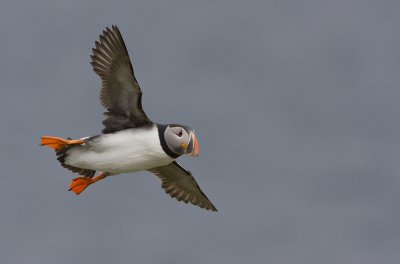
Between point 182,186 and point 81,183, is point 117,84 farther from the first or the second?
point 182,186

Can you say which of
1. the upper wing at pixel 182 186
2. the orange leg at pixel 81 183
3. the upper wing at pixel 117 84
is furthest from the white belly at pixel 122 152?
the upper wing at pixel 182 186

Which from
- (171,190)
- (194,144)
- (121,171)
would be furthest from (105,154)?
(171,190)

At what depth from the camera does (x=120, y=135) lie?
16.7 metres

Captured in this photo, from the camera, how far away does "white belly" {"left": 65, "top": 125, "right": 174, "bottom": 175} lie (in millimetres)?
16448

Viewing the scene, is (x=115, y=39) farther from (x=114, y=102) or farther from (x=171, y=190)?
(x=171, y=190)

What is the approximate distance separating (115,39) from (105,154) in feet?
6.79

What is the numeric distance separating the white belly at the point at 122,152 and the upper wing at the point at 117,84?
0.29 meters

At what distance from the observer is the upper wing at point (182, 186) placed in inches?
759

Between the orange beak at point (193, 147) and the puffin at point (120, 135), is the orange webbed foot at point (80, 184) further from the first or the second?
the orange beak at point (193, 147)

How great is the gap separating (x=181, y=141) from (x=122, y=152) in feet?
3.51

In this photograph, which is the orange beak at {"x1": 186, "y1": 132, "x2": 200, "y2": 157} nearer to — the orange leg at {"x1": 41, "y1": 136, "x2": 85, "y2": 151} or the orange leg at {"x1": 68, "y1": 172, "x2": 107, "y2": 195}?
the orange leg at {"x1": 41, "y1": 136, "x2": 85, "y2": 151}

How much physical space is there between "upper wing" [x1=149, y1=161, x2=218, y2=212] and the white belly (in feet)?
8.15

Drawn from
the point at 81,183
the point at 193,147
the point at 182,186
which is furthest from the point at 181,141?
the point at 182,186

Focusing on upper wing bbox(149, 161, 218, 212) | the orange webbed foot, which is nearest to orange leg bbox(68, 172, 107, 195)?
the orange webbed foot
